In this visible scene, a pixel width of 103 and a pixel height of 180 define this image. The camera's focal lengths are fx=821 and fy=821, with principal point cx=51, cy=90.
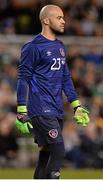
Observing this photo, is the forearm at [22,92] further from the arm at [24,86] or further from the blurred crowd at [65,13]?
the blurred crowd at [65,13]

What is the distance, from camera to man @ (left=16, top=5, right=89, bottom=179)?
8.91m

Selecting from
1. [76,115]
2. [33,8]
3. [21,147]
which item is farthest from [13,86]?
[76,115]

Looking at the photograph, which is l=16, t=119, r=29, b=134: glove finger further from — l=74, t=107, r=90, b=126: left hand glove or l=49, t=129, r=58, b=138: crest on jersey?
l=74, t=107, r=90, b=126: left hand glove

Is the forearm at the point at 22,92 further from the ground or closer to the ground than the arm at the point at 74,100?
further from the ground

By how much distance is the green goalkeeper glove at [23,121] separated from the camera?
8.78 meters

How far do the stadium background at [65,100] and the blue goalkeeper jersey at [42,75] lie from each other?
13.7ft

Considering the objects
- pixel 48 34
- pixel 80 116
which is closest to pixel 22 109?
pixel 80 116

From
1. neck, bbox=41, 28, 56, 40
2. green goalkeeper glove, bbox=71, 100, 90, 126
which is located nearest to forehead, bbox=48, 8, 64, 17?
neck, bbox=41, 28, 56, 40

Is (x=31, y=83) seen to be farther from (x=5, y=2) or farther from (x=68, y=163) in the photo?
(x=5, y=2)

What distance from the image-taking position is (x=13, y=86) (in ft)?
51.0

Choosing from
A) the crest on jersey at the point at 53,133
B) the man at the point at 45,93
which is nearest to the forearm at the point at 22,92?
the man at the point at 45,93

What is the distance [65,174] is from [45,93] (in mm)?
4824

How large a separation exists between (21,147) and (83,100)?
1535 mm

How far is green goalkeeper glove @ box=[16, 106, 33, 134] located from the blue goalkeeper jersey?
0.45 feet
